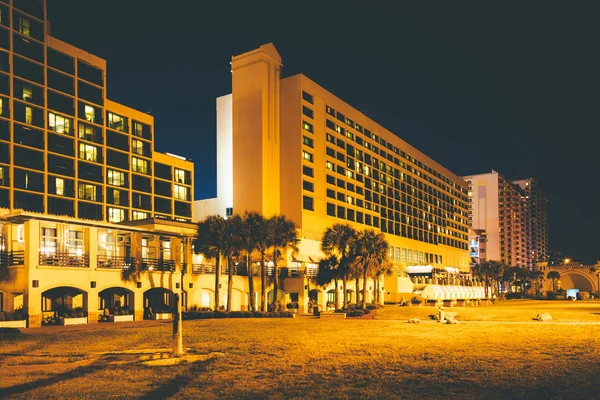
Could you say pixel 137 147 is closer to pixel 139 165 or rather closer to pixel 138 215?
pixel 139 165

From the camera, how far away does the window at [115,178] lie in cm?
8344

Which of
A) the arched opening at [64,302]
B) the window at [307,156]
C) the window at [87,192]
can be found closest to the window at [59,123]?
the window at [87,192]

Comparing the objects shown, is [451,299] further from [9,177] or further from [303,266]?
[9,177]

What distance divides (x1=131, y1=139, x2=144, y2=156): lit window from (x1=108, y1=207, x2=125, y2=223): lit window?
32.3ft

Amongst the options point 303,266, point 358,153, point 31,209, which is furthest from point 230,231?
point 358,153

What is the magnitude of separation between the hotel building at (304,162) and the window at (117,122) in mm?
16547

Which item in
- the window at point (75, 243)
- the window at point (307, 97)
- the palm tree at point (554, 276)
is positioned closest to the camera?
the window at point (75, 243)

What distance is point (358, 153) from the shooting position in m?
111

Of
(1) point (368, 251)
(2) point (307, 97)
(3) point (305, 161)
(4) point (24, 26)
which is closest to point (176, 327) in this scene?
(1) point (368, 251)

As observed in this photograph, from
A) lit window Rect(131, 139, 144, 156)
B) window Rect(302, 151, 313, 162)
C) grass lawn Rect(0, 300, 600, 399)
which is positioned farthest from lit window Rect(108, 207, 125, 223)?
grass lawn Rect(0, 300, 600, 399)

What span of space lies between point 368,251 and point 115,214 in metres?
37.6

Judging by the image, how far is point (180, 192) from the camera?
96250 millimetres

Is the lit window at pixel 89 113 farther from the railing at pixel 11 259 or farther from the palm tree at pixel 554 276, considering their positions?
the palm tree at pixel 554 276

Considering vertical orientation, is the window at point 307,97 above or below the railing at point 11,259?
above
